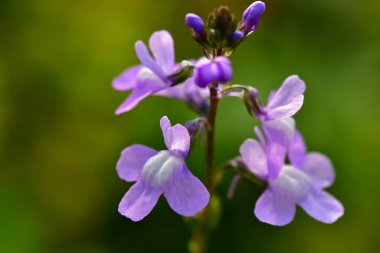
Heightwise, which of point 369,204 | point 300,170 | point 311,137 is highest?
point 300,170

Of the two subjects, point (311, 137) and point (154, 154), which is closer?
point (154, 154)

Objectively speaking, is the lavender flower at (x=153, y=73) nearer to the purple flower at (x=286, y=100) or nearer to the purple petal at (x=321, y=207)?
the purple flower at (x=286, y=100)

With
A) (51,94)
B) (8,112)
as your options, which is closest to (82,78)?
(51,94)

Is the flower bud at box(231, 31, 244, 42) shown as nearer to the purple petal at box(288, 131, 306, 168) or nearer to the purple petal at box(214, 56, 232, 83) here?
the purple petal at box(214, 56, 232, 83)

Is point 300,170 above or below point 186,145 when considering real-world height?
below

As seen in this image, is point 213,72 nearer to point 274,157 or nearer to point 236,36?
point 236,36

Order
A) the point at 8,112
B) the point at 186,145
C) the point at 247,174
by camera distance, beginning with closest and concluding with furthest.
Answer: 1. the point at 186,145
2. the point at 247,174
3. the point at 8,112

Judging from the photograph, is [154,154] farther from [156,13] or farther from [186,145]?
[156,13]
